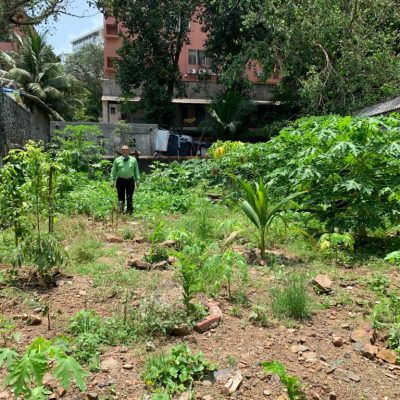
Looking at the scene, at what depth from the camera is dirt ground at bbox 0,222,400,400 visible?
291 cm

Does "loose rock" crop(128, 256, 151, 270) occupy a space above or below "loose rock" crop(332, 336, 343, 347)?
above

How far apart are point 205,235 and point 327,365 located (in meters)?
3.68

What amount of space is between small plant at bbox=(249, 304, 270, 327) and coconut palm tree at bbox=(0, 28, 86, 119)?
77.4 ft

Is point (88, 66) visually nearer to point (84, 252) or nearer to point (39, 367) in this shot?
point (84, 252)

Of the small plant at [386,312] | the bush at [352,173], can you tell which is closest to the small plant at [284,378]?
the small plant at [386,312]

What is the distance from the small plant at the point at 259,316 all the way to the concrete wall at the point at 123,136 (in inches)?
469

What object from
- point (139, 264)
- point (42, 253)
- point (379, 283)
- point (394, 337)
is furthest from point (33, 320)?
point (379, 283)

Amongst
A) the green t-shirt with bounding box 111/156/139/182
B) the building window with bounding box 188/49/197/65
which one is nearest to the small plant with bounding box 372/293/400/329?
the green t-shirt with bounding box 111/156/139/182

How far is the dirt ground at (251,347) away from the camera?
2908 mm

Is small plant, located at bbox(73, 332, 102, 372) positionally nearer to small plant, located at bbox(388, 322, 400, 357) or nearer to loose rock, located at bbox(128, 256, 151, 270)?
loose rock, located at bbox(128, 256, 151, 270)

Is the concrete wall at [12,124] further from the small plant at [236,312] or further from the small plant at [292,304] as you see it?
the small plant at [292,304]

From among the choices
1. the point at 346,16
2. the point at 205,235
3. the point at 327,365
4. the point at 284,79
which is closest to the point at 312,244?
the point at 205,235

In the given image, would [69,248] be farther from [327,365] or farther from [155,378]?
[327,365]

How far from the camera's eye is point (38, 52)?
88.3ft
